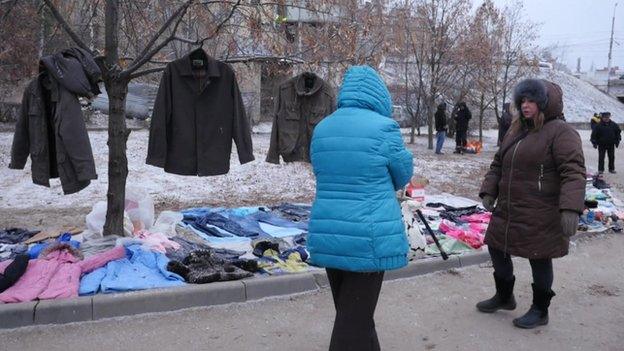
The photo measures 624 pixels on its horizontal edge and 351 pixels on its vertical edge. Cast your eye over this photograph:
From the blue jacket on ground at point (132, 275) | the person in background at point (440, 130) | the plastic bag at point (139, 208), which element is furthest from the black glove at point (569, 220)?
the person in background at point (440, 130)

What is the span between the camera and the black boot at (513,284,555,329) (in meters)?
4.59

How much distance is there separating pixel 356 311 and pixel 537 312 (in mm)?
2110

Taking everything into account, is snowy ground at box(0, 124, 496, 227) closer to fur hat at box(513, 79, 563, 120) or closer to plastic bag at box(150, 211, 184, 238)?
plastic bag at box(150, 211, 184, 238)

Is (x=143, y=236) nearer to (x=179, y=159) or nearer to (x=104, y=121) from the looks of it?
(x=179, y=159)

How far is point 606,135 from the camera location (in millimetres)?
15250

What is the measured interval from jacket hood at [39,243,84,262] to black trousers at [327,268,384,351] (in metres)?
3.11

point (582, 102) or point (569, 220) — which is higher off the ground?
point (582, 102)

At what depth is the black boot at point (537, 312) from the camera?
4594 millimetres

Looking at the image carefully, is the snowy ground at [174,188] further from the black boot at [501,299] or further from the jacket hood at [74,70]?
the black boot at [501,299]

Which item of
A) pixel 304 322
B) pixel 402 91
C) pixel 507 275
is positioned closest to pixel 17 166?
pixel 304 322

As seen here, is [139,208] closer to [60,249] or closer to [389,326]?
[60,249]

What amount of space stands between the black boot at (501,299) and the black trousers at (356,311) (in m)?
1.93

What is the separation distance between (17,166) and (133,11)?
10.2 ft

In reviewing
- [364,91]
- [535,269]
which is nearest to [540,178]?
[535,269]
